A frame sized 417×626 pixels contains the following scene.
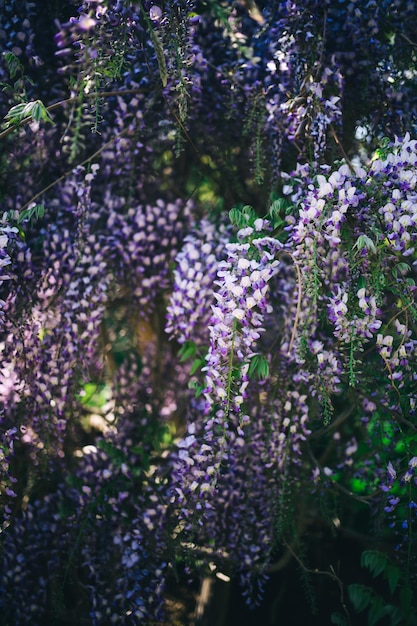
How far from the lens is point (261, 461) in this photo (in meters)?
2.63

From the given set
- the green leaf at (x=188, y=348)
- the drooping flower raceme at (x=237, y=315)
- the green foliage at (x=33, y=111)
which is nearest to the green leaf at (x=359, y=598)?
the drooping flower raceme at (x=237, y=315)

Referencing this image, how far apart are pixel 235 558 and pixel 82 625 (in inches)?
34.3

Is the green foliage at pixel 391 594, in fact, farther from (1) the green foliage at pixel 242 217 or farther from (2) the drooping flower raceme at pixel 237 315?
(1) the green foliage at pixel 242 217

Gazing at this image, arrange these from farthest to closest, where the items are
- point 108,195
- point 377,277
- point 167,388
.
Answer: point 167,388 → point 108,195 → point 377,277

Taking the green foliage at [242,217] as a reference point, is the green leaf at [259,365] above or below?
below

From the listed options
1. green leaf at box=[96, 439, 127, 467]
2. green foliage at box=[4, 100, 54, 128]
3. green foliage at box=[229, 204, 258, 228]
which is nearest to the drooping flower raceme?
green foliage at box=[229, 204, 258, 228]

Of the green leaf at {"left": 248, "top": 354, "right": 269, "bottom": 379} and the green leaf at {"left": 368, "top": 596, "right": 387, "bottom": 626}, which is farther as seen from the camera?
the green leaf at {"left": 368, "top": 596, "right": 387, "bottom": 626}

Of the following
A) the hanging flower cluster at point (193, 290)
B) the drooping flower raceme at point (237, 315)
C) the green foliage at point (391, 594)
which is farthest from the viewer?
the hanging flower cluster at point (193, 290)

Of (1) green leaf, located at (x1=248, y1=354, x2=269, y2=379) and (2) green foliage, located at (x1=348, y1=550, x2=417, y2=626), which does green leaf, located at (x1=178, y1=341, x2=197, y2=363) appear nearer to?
(1) green leaf, located at (x1=248, y1=354, x2=269, y2=379)

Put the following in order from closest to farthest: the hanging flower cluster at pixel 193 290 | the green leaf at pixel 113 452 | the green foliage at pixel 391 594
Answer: the green foliage at pixel 391 594 → the hanging flower cluster at pixel 193 290 → the green leaf at pixel 113 452

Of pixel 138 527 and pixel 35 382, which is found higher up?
pixel 35 382

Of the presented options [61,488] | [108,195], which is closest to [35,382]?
[61,488]

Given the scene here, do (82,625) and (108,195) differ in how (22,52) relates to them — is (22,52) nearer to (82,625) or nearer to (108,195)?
(108,195)

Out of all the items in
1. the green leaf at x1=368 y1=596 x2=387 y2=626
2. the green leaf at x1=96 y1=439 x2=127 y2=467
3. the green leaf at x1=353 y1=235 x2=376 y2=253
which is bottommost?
the green leaf at x1=368 y1=596 x2=387 y2=626
